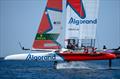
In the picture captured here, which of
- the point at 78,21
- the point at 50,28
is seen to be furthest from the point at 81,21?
the point at 50,28

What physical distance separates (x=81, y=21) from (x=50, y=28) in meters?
3.02

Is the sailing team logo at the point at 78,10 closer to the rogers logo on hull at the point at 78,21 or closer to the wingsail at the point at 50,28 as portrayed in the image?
the rogers logo on hull at the point at 78,21

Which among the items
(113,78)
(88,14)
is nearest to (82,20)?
(88,14)

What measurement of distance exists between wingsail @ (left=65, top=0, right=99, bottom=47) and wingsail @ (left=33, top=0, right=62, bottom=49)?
2.90 feet

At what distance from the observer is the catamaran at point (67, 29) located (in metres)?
37.9

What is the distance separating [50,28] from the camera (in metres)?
38.3

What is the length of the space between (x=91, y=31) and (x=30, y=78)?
9402 mm

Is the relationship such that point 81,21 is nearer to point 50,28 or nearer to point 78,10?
point 78,10

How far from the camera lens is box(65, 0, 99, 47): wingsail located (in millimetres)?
38312

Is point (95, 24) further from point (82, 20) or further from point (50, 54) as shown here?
point (50, 54)

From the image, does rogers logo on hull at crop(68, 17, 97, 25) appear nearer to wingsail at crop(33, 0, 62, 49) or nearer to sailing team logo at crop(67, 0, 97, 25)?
sailing team logo at crop(67, 0, 97, 25)

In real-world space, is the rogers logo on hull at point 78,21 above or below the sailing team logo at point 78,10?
below

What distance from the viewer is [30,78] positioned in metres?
31.6

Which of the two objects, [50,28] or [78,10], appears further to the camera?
[78,10]
